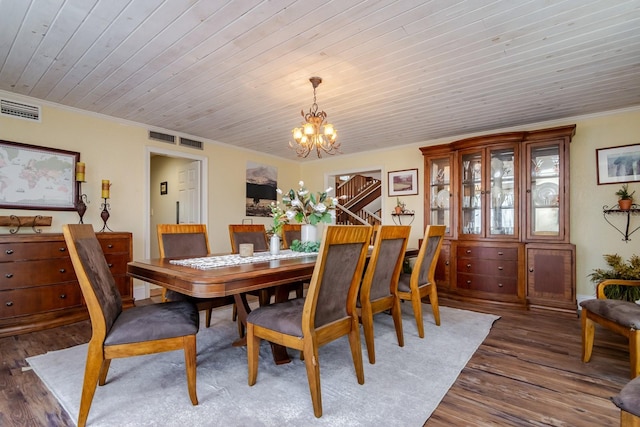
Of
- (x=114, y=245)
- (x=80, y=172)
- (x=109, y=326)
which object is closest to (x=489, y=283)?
(x=109, y=326)

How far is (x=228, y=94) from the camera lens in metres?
3.14

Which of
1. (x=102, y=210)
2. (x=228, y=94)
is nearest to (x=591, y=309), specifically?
(x=228, y=94)

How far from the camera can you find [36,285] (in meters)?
2.90

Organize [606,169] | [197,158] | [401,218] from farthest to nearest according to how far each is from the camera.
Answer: [401,218] < [197,158] < [606,169]

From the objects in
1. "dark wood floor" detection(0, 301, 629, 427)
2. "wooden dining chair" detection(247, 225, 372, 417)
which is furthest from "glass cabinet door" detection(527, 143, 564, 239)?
"wooden dining chair" detection(247, 225, 372, 417)

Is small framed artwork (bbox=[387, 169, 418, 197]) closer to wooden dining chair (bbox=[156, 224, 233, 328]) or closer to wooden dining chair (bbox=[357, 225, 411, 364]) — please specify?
wooden dining chair (bbox=[357, 225, 411, 364])

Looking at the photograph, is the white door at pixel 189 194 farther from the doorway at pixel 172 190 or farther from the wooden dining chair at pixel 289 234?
the wooden dining chair at pixel 289 234

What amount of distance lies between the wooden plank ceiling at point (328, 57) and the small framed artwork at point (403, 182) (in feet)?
4.42

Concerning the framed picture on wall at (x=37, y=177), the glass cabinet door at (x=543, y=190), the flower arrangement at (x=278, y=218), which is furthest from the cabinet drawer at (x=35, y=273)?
the glass cabinet door at (x=543, y=190)

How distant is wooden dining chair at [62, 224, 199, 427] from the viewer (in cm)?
147

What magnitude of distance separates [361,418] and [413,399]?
364 millimetres

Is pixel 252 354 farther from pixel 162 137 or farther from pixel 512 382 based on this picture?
pixel 162 137

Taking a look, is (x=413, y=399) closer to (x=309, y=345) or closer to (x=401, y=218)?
(x=309, y=345)

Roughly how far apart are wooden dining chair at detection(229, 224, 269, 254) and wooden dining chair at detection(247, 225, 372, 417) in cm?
140
